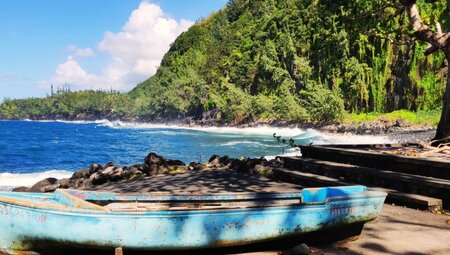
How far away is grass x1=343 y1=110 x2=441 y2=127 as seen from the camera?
5531 centimetres

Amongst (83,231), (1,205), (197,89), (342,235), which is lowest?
(342,235)

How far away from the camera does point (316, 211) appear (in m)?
6.11

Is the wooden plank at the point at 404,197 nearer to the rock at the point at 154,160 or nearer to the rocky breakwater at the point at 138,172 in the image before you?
the rocky breakwater at the point at 138,172

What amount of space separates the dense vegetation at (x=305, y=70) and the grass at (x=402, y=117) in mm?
2310

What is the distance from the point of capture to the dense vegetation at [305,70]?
64125 mm

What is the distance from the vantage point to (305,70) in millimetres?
84688

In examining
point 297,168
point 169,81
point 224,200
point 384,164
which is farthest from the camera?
point 169,81

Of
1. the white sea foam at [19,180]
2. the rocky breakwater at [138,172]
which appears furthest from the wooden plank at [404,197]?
the white sea foam at [19,180]

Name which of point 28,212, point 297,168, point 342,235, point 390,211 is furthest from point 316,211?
point 297,168

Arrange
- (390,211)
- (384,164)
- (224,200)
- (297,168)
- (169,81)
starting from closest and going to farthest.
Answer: (224,200), (390,211), (384,164), (297,168), (169,81)

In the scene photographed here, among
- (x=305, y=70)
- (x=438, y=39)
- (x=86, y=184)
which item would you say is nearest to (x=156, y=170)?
(x=86, y=184)

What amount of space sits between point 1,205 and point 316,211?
482cm

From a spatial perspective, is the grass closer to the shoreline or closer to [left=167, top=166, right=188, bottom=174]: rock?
the shoreline

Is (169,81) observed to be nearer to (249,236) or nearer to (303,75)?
(303,75)
